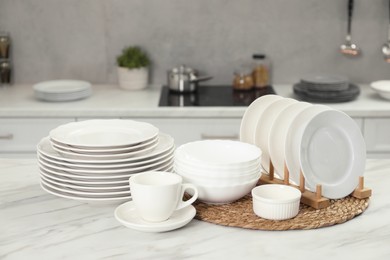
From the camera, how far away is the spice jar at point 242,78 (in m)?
3.86

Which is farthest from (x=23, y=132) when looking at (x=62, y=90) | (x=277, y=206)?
(x=277, y=206)

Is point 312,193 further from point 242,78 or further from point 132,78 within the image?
→ point 132,78

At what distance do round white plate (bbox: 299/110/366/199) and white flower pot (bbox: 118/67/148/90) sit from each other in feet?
6.99

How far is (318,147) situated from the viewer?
6.07 ft

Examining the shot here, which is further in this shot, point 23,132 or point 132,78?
point 132,78

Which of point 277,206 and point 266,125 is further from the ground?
point 266,125

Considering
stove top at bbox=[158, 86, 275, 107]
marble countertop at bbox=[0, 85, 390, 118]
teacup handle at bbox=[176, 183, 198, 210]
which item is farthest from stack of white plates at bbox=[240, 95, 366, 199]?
stove top at bbox=[158, 86, 275, 107]

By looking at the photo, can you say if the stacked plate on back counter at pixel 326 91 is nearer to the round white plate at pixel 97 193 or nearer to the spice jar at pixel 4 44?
the spice jar at pixel 4 44

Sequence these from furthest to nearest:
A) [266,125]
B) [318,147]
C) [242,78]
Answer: [242,78] → [266,125] → [318,147]

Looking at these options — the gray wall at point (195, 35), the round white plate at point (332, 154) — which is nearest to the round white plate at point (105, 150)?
the round white plate at point (332, 154)

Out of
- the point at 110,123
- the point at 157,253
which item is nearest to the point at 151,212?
the point at 157,253

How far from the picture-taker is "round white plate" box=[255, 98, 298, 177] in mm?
1960

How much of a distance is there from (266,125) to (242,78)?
1.92 meters

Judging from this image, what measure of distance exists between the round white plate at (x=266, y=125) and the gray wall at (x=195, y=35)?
2.09 meters
